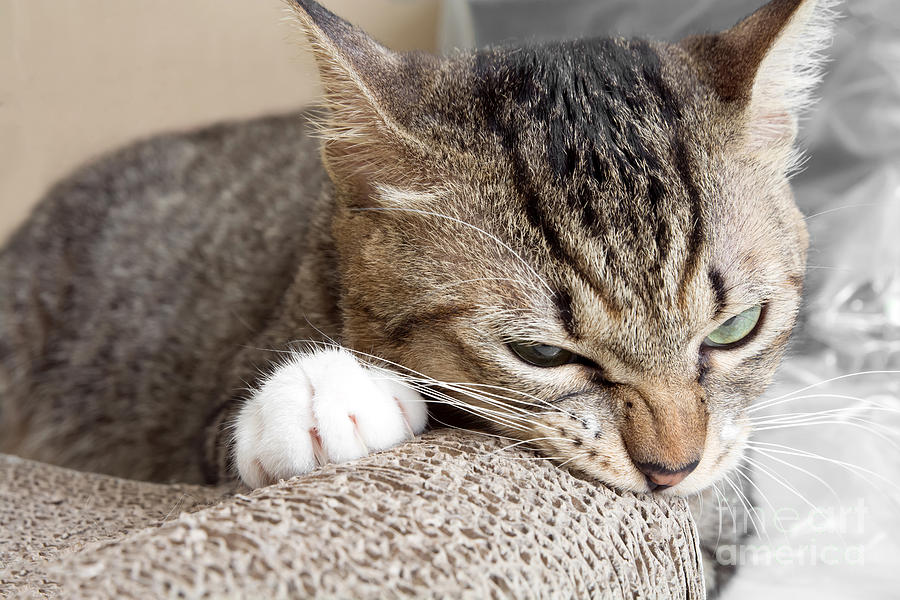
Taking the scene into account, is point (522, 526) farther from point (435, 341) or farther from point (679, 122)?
point (679, 122)

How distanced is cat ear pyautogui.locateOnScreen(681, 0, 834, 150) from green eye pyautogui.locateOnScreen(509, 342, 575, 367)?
42cm

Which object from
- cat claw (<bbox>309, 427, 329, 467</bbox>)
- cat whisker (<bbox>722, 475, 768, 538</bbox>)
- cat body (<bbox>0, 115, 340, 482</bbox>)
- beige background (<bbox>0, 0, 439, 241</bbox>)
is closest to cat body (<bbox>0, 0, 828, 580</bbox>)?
cat claw (<bbox>309, 427, 329, 467</bbox>)

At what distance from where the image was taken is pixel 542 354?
36.0 inches

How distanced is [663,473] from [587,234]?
308mm

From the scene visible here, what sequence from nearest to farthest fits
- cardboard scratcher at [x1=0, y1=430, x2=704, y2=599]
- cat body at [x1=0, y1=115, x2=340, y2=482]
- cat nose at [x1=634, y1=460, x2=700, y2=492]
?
cardboard scratcher at [x1=0, y1=430, x2=704, y2=599] < cat nose at [x1=634, y1=460, x2=700, y2=492] < cat body at [x1=0, y1=115, x2=340, y2=482]

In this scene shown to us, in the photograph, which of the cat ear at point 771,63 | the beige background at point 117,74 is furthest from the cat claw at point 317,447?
the beige background at point 117,74

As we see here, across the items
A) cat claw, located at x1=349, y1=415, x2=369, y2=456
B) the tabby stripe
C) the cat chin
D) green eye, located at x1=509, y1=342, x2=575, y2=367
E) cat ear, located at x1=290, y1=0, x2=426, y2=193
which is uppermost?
cat ear, located at x1=290, y1=0, x2=426, y2=193

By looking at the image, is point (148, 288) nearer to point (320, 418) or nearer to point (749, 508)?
point (320, 418)

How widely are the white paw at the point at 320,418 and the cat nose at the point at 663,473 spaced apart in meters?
0.31

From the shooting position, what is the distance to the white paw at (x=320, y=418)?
2.97 feet

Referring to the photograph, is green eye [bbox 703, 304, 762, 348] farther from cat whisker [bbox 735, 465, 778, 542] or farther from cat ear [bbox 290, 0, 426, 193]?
cat ear [bbox 290, 0, 426, 193]

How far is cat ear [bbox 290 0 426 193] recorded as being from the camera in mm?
936

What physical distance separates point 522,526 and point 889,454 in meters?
0.95

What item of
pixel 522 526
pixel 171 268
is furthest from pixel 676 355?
pixel 171 268
